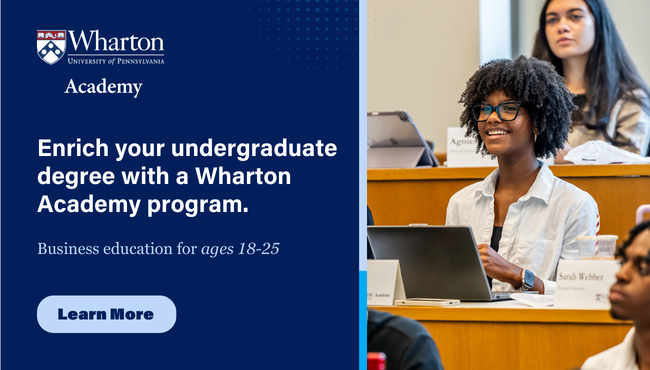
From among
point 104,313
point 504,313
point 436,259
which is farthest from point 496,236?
point 104,313

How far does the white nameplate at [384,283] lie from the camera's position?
189 cm

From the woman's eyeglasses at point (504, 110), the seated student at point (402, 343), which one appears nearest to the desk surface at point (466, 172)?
the woman's eyeglasses at point (504, 110)

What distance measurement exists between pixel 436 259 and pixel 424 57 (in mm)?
2898

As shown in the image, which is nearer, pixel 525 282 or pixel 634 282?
pixel 634 282

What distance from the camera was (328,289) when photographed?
3.82ft

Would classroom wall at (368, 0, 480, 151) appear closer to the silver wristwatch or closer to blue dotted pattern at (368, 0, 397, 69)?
blue dotted pattern at (368, 0, 397, 69)

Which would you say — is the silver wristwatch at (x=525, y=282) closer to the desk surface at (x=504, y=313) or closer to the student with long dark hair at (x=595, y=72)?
the desk surface at (x=504, y=313)

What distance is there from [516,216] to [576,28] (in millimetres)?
2221

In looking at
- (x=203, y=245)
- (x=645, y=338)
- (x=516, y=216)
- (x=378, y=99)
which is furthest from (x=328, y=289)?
(x=378, y=99)

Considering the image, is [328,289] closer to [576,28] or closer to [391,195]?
[391,195]

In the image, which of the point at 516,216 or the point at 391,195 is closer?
the point at 516,216

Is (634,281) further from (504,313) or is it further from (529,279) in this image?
(529,279)

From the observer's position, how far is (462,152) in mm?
3041

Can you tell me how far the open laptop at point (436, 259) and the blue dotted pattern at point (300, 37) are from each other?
77 cm
